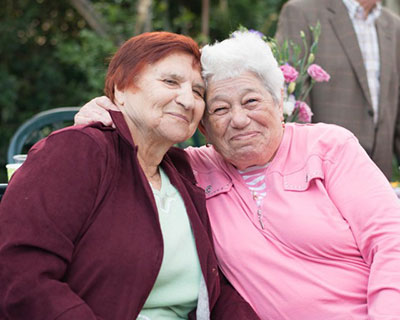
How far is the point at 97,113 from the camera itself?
1.73m

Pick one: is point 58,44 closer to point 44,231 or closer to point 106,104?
point 106,104

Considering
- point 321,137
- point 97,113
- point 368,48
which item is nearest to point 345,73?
point 368,48

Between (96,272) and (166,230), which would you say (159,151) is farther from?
(96,272)

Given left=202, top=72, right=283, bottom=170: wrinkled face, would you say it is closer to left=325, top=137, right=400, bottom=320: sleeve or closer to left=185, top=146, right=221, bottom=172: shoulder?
left=185, top=146, right=221, bottom=172: shoulder

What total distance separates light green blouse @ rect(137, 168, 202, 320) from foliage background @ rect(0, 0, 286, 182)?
5121 mm

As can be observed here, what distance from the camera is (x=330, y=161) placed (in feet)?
6.35

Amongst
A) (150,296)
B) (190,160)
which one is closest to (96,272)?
(150,296)

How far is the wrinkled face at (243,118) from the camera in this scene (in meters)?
1.94

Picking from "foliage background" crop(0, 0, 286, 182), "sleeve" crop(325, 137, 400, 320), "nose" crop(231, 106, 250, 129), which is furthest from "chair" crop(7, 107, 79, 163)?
"foliage background" crop(0, 0, 286, 182)

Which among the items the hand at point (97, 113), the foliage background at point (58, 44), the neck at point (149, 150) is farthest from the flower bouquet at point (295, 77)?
the foliage background at point (58, 44)

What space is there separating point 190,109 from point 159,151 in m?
0.19

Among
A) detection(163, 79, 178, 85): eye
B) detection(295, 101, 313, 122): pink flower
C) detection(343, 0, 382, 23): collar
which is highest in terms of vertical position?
detection(343, 0, 382, 23): collar

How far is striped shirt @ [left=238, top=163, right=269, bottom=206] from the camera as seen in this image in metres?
1.98

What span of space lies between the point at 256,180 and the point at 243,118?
27cm
